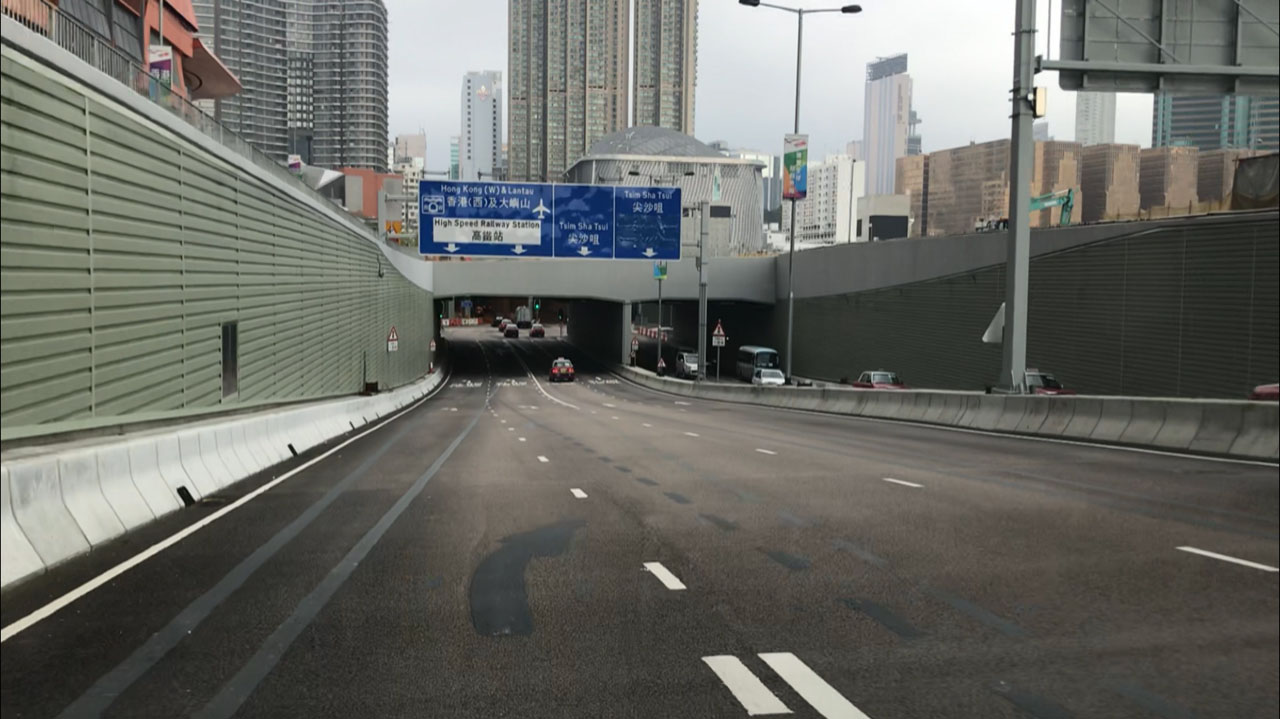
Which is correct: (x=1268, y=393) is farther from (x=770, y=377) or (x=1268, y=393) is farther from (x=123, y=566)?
(x=770, y=377)

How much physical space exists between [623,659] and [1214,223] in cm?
3085

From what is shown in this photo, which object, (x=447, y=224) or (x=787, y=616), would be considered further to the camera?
(x=447, y=224)

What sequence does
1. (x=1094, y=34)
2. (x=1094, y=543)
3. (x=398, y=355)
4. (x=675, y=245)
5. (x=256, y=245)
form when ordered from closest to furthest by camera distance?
1. (x=1094, y=543)
2. (x=1094, y=34)
3. (x=256, y=245)
4. (x=675, y=245)
5. (x=398, y=355)

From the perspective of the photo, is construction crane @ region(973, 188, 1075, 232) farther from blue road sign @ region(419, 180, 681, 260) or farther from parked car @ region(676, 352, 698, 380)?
parked car @ region(676, 352, 698, 380)

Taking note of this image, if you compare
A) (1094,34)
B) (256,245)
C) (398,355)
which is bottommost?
(398,355)

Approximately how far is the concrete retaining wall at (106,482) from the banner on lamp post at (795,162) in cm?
2730

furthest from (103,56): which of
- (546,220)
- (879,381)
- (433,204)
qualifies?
(879,381)

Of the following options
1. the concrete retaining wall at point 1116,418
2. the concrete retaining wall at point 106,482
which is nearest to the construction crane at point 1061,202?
the concrete retaining wall at point 1116,418

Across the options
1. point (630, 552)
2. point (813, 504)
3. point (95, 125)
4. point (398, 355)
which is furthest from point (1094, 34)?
point (398, 355)

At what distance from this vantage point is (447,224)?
44.4m

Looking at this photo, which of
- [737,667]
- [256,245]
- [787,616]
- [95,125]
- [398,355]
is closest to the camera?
[737,667]

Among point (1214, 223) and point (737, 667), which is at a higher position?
point (1214, 223)

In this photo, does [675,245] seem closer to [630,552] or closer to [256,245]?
[256,245]

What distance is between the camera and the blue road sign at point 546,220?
44.4 metres
